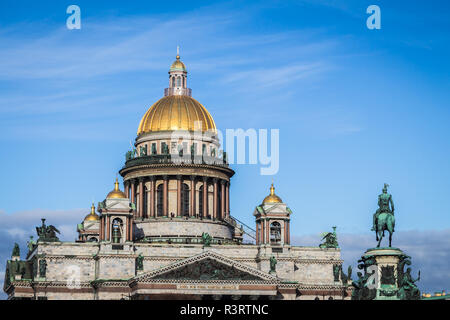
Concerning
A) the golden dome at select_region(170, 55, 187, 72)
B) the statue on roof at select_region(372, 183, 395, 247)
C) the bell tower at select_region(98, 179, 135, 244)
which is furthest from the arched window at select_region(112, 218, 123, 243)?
the statue on roof at select_region(372, 183, 395, 247)

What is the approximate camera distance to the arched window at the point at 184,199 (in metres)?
144

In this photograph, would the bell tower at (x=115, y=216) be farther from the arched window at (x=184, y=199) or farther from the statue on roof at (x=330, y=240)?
the statue on roof at (x=330, y=240)

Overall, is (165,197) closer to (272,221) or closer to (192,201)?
(192,201)

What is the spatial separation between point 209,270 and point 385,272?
178 ft

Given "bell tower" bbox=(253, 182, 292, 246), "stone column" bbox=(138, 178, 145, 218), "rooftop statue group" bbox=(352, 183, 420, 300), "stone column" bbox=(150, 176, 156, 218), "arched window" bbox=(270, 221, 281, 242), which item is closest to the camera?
"rooftop statue group" bbox=(352, 183, 420, 300)

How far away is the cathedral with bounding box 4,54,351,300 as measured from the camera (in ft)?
425

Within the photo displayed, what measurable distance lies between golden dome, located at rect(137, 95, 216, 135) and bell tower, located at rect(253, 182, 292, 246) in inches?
626

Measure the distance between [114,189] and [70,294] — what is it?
14335mm

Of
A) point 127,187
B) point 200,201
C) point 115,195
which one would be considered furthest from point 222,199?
point 115,195

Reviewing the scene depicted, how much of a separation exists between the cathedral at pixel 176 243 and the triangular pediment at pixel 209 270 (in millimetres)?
115

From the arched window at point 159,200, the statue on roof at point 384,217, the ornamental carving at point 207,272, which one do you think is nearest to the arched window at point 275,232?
the ornamental carving at point 207,272

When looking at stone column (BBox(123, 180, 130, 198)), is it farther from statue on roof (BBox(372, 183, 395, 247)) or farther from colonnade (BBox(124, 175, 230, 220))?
statue on roof (BBox(372, 183, 395, 247))
